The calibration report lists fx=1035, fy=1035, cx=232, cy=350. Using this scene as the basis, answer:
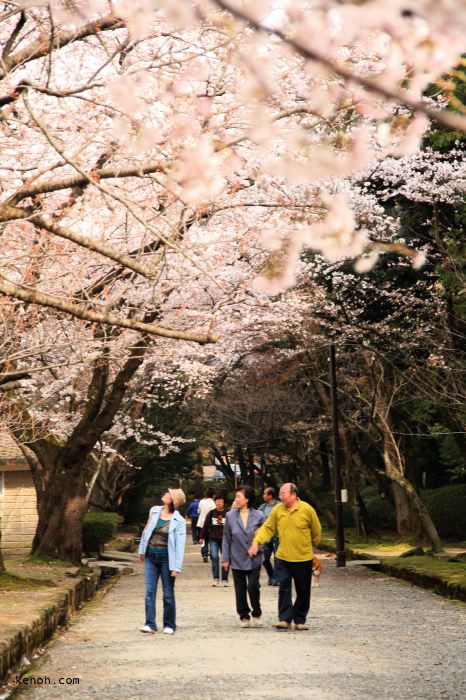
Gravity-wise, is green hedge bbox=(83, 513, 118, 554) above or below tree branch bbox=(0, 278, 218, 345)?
below

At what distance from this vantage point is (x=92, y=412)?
22.4 meters

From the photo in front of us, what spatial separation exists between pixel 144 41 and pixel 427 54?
9.54m

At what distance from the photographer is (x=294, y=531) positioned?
12.2 metres

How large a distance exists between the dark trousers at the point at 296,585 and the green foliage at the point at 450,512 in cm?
2422

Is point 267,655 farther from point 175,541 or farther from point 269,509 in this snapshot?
point 269,509

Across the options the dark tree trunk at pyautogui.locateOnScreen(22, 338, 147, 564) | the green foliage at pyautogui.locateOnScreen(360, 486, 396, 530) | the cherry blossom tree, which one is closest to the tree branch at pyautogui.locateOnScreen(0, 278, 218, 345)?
the cherry blossom tree

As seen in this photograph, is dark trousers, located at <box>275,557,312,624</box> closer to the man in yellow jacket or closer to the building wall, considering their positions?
the man in yellow jacket

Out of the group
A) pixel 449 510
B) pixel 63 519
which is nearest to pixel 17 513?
pixel 63 519

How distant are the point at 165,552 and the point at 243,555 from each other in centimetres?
114

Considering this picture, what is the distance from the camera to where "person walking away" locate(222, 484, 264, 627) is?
12742 millimetres

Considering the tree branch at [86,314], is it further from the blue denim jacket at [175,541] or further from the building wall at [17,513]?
the building wall at [17,513]

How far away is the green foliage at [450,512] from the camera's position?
117 ft

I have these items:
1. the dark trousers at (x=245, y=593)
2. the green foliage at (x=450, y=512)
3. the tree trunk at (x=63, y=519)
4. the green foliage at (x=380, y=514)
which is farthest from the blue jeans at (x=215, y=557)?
the green foliage at (x=380, y=514)

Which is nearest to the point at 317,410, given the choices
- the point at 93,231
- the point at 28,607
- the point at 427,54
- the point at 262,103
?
the point at 93,231
